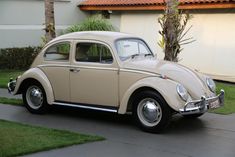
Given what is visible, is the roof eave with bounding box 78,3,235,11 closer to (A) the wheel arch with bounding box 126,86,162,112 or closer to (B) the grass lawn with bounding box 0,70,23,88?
(B) the grass lawn with bounding box 0,70,23,88

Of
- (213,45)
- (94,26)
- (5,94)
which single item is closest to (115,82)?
(5,94)

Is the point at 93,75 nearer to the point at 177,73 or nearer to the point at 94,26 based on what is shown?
the point at 177,73

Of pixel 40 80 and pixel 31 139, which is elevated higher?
pixel 40 80

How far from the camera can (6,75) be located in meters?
16.8

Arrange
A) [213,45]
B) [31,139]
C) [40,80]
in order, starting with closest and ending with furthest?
[31,139]
[40,80]
[213,45]

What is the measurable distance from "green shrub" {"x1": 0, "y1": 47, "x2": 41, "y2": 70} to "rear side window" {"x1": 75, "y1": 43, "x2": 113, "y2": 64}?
9470 mm

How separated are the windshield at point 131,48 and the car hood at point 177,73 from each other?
227mm

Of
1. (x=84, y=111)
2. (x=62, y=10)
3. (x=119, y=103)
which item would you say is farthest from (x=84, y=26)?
(x=119, y=103)

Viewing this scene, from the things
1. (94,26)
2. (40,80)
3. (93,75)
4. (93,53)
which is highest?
(94,26)

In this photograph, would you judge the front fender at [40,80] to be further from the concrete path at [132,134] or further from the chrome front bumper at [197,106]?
the chrome front bumper at [197,106]

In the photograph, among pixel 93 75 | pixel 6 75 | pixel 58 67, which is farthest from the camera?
pixel 6 75

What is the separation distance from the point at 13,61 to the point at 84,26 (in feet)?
11.1

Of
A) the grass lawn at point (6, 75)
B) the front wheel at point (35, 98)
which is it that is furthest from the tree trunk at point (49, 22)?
the front wheel at point (35, 98)

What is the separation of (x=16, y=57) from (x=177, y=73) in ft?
36.9
